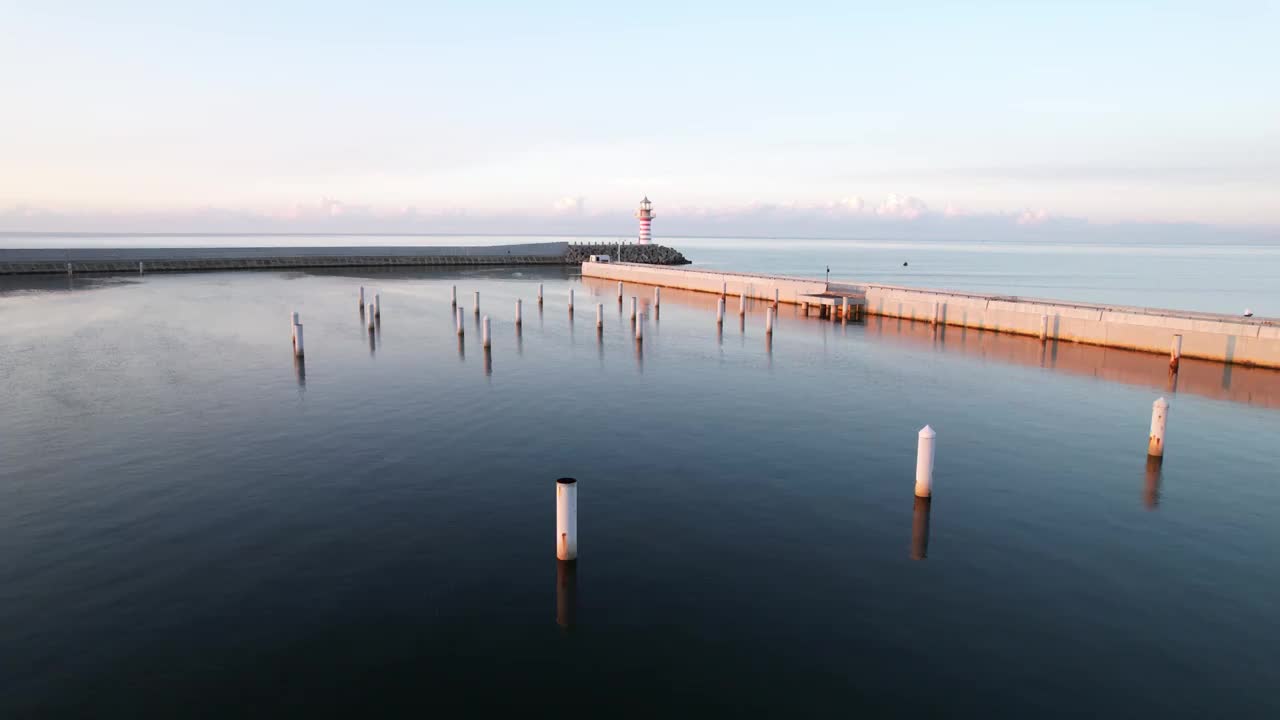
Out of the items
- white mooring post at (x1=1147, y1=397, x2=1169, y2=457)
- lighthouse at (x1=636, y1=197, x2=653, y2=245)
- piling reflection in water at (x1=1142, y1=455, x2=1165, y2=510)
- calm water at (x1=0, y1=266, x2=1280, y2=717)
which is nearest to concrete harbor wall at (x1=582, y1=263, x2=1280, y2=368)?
calm water at (x1=0, y1=266, x2=1280, y2=717)

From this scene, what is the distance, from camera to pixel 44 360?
31078mm

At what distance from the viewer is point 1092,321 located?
37.2 metres

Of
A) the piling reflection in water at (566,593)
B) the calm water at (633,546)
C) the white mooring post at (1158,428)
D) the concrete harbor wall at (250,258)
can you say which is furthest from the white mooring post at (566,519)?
the concrete harbor wall at (250,258)

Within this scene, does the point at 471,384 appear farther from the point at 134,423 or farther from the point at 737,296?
the point at 737,296

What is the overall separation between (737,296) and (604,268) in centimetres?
2608

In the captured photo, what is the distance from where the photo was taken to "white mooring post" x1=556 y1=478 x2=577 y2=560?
1195 cm

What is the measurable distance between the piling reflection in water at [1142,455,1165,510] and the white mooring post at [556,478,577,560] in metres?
12.1

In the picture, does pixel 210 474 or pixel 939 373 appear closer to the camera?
pixel 210 474

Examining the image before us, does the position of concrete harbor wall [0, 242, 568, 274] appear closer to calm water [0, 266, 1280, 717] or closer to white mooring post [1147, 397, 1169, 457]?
calm water [0, 266, 1280, 717]

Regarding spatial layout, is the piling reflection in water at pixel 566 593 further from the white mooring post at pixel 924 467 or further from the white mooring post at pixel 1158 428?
the white mooring post at pixel 1158 428

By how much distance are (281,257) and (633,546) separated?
101 m

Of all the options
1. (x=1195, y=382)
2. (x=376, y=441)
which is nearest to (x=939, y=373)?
(x=1195, y=382)

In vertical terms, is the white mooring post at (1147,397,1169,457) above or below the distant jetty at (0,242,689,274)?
below

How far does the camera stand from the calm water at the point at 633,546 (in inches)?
371
